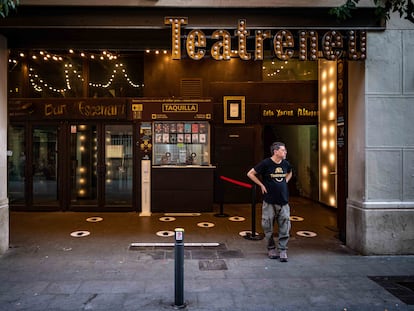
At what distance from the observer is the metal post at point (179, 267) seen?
14.9 ft

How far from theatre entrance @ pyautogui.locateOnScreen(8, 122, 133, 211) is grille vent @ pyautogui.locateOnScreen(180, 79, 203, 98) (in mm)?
2241

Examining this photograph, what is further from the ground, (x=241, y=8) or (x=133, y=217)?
(x=241, y=8)

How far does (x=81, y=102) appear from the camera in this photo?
1082cm

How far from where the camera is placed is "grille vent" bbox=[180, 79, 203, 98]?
12.0 m

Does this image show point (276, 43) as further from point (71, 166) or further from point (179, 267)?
point (71, 166)

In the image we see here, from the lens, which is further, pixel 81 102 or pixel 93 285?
pixel 81 102

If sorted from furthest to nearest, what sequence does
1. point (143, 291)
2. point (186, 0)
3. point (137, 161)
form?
point (137, 161) → point (186, 0) → point (143, 291)

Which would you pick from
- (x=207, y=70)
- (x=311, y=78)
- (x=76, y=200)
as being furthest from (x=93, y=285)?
(x=311, y=78)

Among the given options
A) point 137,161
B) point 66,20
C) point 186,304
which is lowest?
point 186,304

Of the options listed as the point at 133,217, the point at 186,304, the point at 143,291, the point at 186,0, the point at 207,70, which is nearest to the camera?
the point at 186,304

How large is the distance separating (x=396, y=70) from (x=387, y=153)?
5.03ft

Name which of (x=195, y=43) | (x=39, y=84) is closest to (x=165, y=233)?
(x=195, y=43)

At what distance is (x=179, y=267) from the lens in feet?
14.9

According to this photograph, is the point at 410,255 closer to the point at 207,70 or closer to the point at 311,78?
the point at 311,78
